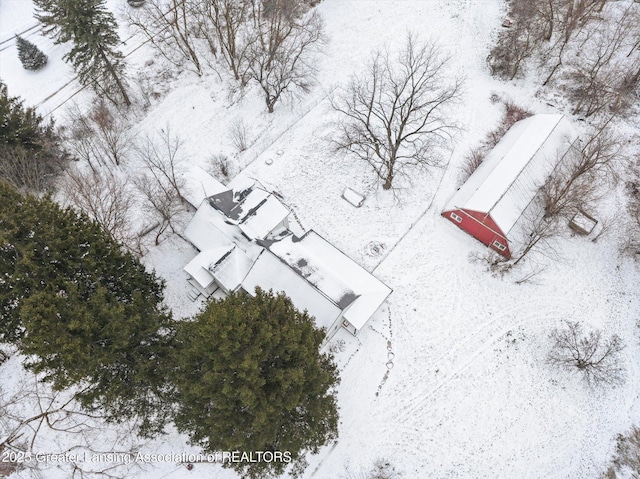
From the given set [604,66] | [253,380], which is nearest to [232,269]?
[253,380]

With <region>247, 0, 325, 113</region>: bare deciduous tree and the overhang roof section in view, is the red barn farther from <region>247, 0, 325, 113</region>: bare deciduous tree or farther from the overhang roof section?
<region>247, 0, 325, 113</region>: bare deciduous tree

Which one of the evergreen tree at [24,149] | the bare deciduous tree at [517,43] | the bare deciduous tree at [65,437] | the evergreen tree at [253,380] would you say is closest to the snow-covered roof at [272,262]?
the evergreen tree at [253,380]

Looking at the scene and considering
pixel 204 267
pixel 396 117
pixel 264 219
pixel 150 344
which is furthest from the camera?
pixel 396 117

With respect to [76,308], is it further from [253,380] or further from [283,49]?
[283,49]

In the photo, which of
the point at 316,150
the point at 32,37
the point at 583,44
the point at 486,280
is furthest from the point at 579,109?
the point at 32,37

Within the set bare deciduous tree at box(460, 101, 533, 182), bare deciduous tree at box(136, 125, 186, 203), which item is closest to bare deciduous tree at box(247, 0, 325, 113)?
bare deciduous tree at box(136, 125, 186, 203)

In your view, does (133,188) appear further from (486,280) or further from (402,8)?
(402,8)

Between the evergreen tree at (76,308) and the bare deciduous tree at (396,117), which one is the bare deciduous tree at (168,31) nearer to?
the bare deciduous tree at (396,117)
